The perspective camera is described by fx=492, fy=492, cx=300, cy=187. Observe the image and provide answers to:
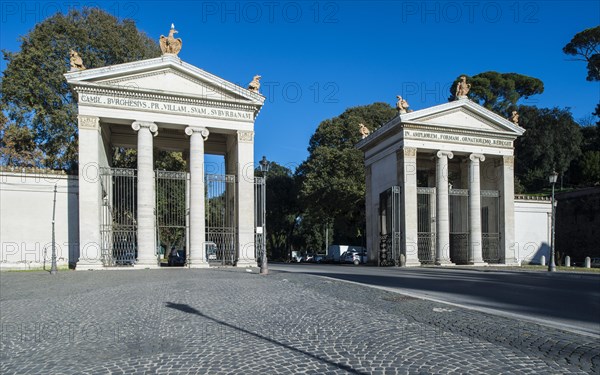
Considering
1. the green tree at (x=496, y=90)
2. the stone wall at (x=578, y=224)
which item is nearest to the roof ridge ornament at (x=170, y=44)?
the stone wall at (x=578, y=224)

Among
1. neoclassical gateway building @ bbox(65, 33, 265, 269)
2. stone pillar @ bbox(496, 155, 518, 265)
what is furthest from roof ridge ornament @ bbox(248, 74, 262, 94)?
stone pillar @ bbox(496, 155, 518, 265)

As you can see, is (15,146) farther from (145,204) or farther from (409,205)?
(409,205)

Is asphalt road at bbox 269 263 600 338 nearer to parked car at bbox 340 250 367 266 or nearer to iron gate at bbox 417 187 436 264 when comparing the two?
iron gate at bbox 417 187 436 264

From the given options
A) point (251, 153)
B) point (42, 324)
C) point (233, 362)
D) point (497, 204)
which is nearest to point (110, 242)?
point (251, 153)

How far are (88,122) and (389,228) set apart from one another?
2068 centimetres

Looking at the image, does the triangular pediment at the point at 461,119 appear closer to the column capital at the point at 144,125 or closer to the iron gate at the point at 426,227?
the iron gate at the point at 426,227

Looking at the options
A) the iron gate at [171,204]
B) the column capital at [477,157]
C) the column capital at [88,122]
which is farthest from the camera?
the column capital at [477,157]

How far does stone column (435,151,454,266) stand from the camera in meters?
33.2

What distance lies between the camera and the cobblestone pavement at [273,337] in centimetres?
640

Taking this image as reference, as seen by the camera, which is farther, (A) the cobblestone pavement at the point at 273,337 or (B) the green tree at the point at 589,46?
(B) the green tree at the point at 589,46

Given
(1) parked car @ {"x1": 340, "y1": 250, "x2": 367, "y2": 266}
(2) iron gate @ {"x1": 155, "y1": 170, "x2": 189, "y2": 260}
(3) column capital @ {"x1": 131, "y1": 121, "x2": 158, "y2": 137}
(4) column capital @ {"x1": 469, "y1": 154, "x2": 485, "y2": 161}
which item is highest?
(3) column capital @ {"x1": 131, "y1": 121, "x2": 158, "y2": 137}

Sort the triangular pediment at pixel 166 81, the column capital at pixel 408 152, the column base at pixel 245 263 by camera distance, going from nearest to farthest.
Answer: the triangular pediment at pixel 166 81, the column base at pixel 245 263, the column capital at pixel 408 152

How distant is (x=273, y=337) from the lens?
26.3 feet

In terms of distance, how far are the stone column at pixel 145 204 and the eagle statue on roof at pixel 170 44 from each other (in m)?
4.32
